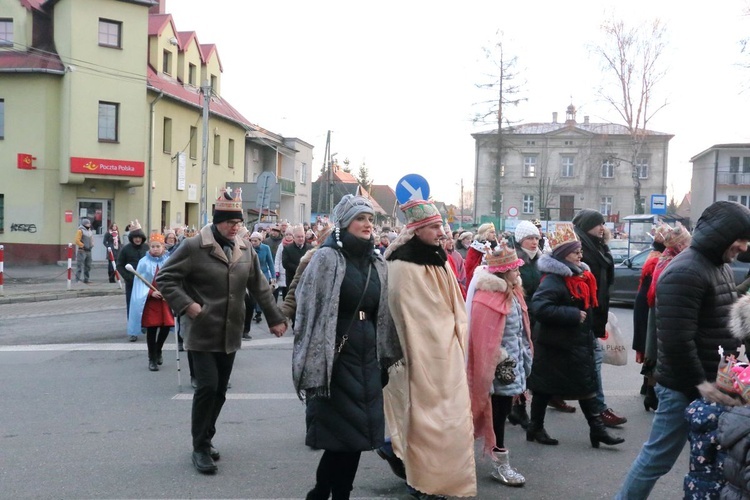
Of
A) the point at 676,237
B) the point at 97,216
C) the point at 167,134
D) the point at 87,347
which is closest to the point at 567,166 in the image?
the point at 167,134

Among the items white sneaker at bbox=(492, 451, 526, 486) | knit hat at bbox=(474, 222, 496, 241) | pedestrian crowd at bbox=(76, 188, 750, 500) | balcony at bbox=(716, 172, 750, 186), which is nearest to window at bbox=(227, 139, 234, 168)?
knit hat at bbox=(474, 222, 496, 241)

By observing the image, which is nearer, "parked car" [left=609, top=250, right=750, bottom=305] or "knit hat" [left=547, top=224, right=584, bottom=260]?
"knit hat" [left=547, top=224, right=584, bottom=260]

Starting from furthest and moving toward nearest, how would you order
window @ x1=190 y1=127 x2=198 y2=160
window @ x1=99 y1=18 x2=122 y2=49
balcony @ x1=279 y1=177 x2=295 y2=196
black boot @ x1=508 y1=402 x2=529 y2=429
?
balcony @ x1=279 y1=177 x2=295 y2=196, window @ x1=190 y1=127 x2=198 y2=160, window @ x1=99 y1=18 x2=122 y2=49, black boot @ x1=508 y1=402 x2=529 y2=429

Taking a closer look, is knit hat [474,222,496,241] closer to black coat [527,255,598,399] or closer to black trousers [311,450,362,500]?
black coat [527,255,598,399]

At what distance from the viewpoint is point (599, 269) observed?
706 cm

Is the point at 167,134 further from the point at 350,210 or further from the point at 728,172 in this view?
the point at 728,172

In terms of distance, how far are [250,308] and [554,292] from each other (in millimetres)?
6381

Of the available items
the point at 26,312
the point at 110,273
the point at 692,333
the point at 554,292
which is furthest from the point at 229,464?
the point at 110,273

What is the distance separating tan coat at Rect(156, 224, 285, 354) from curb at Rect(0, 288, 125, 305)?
1323cm

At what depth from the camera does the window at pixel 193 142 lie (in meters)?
33.9

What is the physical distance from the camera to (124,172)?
28453 mm

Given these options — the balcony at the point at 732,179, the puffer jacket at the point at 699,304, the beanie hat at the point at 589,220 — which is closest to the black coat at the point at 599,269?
the beanie hat at the point at 589,220

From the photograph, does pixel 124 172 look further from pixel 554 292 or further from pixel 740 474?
pixel 740 474

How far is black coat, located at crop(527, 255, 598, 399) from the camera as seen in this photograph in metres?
6.02
